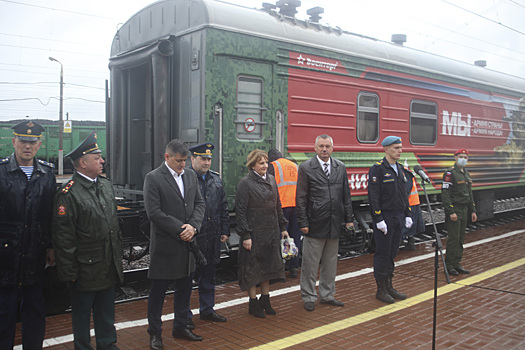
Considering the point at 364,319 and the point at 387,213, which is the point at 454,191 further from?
the point at 364,319

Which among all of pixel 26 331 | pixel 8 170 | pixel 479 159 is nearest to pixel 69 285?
pixel 26 331

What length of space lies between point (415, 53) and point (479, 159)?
3167 mm

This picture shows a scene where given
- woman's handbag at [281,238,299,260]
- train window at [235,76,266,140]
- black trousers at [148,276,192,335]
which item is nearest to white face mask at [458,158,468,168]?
train window at [235,76,266,140]

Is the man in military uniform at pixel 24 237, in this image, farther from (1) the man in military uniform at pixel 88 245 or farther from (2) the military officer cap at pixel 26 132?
(1) the man in military uniform at pixel 88 245

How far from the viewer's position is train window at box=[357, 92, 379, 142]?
814 centimetres

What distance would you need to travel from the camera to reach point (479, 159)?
11.0m

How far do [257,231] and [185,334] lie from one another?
1.25 meters

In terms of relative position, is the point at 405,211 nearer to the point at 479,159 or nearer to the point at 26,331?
the point at 26,331

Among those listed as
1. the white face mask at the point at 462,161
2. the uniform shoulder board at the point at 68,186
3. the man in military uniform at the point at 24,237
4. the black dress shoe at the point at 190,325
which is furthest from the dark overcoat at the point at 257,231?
the white face mask at the point at 462,161

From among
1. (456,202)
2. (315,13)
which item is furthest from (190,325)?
(315,13)

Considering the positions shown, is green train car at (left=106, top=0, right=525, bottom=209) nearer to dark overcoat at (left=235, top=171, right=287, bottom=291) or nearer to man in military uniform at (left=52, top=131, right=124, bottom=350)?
dark overcoat at (left=235, top=171, right=287, bottom=291)

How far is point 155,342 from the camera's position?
13.6 ft

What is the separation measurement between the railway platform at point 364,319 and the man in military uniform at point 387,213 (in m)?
0.28

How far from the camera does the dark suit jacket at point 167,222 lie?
13.8ft
